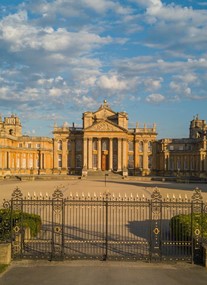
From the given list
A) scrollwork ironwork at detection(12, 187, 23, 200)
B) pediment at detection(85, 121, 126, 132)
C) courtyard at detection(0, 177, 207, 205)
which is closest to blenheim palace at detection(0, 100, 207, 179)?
pediment at detection(85, 121, 126, 132)

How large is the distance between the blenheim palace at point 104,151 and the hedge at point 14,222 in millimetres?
58525

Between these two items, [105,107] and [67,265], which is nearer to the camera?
[67,265]

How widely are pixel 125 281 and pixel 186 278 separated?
2.11m

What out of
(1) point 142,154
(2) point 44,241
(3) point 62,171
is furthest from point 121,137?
(2) point 44,241

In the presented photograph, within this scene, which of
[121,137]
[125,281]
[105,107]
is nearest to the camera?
[125,281]

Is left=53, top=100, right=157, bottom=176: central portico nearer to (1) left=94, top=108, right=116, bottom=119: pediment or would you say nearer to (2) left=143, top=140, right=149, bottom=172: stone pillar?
(2) left=143, top=140, right=149, bottom=172: stone pillar

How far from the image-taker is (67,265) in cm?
1324

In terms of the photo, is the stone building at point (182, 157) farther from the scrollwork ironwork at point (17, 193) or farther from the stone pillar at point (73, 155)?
the scrollwork ironwork at point (17, 193)

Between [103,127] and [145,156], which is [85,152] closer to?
[103,127]

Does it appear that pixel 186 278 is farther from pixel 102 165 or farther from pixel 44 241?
pixel 102 165

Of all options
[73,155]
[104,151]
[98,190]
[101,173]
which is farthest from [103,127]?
[98,190]

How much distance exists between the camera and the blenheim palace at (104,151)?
79.4m

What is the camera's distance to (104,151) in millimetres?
81438

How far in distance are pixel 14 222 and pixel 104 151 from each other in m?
66.0
